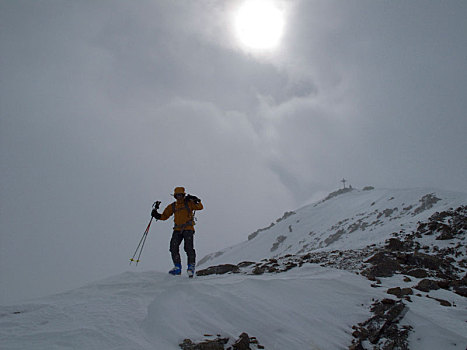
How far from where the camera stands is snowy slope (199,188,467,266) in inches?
926

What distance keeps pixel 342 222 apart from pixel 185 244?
93.5 ft

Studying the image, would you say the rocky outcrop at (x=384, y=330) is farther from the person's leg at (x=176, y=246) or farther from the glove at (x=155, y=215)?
the glove at (x=155, y=215)

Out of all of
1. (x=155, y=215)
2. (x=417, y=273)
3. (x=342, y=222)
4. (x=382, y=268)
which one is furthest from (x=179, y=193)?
(x=342, y=222)

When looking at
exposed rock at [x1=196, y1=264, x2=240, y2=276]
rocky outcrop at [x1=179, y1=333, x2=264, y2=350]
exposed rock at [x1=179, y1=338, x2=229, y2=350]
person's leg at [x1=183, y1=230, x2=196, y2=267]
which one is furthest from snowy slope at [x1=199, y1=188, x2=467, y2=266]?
exposed rock at [x1=179, y1=338, x2=229, y2=350]

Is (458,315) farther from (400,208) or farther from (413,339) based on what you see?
(400,208)

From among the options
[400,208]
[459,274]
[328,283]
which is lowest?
[328,283]

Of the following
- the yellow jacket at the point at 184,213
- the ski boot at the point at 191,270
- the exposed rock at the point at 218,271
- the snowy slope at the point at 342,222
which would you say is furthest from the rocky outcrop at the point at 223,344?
the snowy slope at the point at 342,222

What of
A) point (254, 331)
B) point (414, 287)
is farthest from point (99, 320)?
point (414, 287)

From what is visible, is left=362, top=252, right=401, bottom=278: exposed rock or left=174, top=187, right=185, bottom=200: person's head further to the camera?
left=174, top=187, right=185, bottom=200: person's head

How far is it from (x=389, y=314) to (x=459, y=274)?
5931 millimetres

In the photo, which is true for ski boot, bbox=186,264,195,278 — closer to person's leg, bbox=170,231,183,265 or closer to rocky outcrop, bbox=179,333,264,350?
person's leg, bbox=170,231,183,265

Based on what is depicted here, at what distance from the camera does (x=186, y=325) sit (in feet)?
14.6

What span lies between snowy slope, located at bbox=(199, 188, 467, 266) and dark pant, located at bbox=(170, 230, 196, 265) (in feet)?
39.3

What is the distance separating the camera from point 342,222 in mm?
33562
